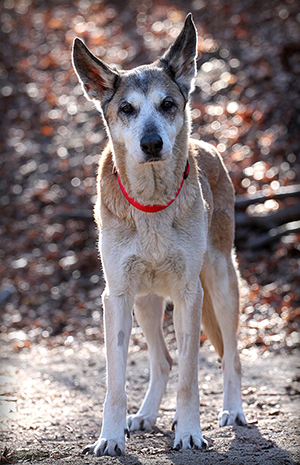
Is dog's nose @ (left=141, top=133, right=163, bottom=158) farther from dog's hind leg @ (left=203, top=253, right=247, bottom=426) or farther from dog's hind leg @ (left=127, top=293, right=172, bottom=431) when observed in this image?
dog's hind leg @ (left=127, top=293, right=172, bottom=431)

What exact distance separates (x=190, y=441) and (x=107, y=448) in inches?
21.7

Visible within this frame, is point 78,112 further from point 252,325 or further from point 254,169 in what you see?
point 252,325

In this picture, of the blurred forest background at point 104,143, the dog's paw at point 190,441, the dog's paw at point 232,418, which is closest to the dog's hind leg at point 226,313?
the dog's paw at point 232,418

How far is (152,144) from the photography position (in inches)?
141

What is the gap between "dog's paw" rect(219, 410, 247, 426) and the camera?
4.39m

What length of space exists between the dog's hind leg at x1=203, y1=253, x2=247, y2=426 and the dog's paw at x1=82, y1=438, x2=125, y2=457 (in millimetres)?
1229

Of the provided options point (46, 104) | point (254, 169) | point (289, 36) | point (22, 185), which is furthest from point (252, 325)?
point (46, 104)

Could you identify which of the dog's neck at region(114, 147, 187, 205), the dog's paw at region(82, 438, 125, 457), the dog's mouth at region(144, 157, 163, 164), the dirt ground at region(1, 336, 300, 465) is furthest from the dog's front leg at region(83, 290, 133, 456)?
the dog's mouth at region(144, 157, 163, 164)

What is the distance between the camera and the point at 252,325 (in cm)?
691

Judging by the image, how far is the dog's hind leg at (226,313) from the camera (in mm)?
4617

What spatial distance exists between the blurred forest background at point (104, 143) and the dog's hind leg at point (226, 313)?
180cm

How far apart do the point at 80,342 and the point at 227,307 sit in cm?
297

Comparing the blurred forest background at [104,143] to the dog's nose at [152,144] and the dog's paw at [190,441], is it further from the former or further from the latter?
the dog's nose at [152,144]

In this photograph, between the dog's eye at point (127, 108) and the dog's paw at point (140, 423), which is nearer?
the dog's eye at point (127, 108)
